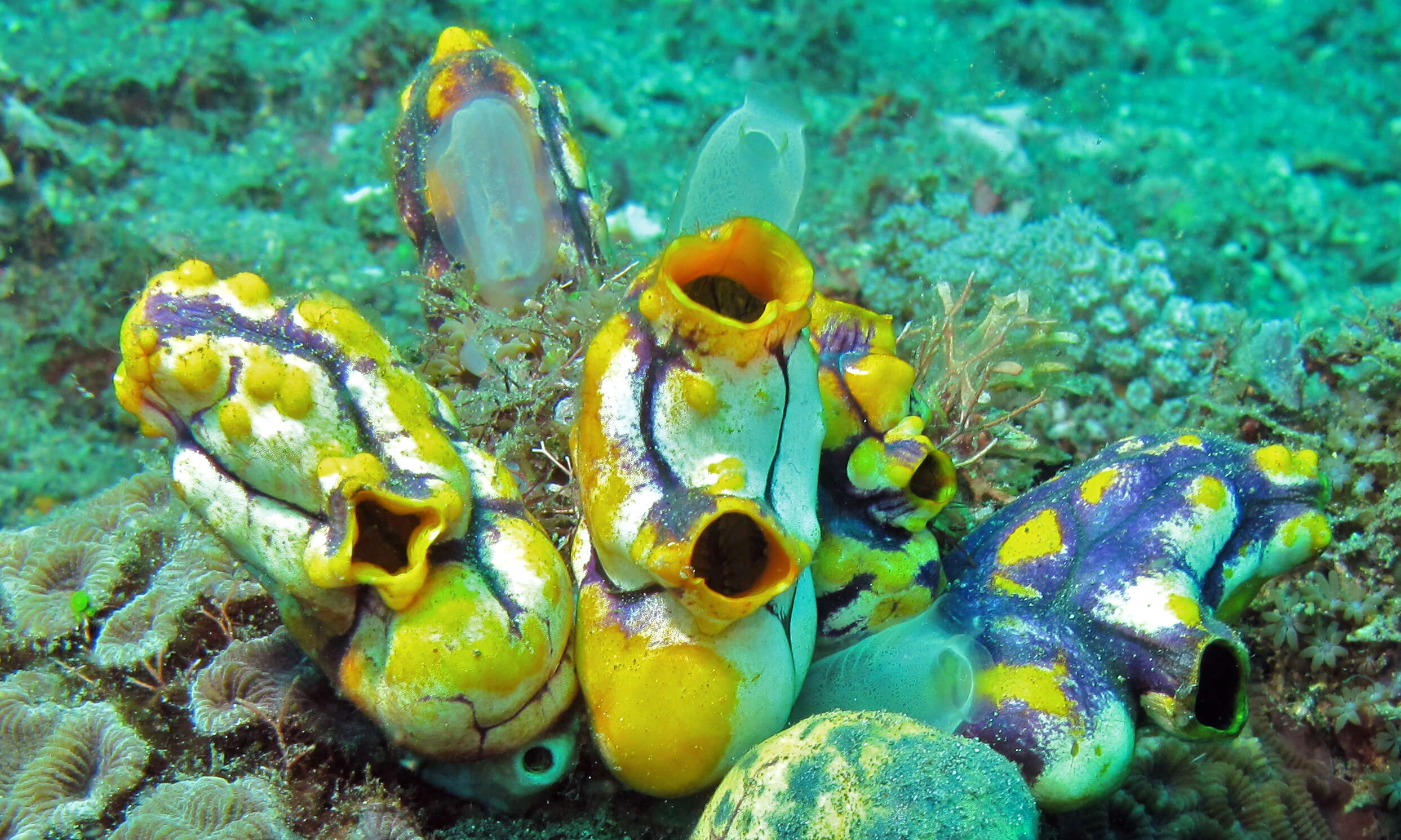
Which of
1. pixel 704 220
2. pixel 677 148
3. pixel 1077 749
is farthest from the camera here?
pixel 677 148

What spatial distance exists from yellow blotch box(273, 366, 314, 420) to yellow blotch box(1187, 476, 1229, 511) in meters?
2.28

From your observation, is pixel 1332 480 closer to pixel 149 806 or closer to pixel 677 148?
pixel 149 806

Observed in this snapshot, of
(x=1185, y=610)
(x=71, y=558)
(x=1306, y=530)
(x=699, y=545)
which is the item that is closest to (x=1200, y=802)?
(x=1306, y=530)

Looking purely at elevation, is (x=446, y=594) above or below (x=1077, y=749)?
above

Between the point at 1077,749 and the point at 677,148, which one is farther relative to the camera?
the point at 677,148

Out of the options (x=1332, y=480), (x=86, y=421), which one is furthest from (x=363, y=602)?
(x=86, y=421)

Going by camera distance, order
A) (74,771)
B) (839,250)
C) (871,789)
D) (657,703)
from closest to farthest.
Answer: (871,789) → (657,703) → (74,771) → (839,250)

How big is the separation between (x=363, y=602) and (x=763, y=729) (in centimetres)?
98

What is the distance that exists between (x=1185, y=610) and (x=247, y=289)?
2.40 meters

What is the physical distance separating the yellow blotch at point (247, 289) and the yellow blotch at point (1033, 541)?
6.84ft

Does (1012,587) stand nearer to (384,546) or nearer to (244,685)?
(384,546)

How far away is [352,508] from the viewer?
1603mm

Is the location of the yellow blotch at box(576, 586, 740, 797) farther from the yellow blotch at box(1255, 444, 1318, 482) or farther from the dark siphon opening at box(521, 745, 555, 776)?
the yellow blotch at box(1255, 444, 1318, 482)

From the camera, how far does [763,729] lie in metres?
1.91
